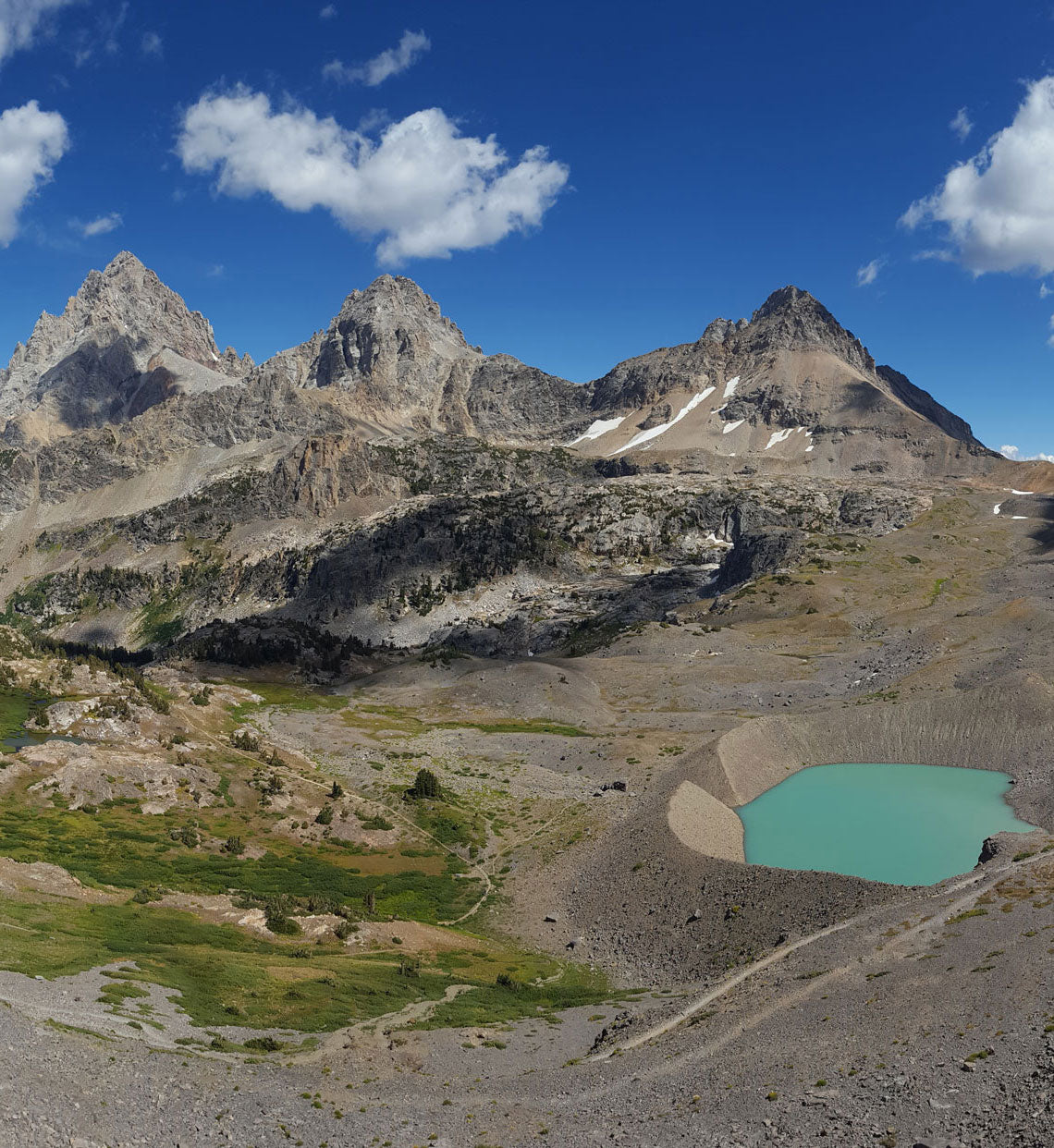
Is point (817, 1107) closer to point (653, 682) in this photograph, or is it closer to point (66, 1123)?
point (66, 1123)

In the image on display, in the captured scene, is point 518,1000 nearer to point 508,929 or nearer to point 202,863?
point 508,929

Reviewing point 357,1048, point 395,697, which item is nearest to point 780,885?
point 357,1048

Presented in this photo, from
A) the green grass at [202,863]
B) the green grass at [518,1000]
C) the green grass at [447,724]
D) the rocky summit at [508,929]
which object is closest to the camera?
the rocky summit at [508,929]

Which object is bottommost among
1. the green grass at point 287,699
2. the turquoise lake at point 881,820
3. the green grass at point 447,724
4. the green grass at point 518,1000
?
the green grass at point 518,1000

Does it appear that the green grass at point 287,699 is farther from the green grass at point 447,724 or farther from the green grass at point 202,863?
the green grass at point 202,863

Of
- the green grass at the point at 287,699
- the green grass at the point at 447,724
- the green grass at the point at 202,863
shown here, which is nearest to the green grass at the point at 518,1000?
the green grass at the point at 202,863

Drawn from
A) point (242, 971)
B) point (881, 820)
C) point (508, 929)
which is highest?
point (881, 820)

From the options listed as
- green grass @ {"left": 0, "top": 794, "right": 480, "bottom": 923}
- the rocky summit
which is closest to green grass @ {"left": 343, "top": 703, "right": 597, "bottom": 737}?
the rocky summit

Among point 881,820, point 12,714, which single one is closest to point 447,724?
point 12,714
